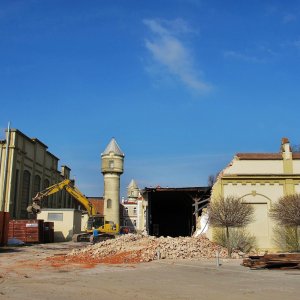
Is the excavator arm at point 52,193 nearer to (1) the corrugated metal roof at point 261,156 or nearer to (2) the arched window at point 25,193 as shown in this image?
(2) the arched window at point 25,193

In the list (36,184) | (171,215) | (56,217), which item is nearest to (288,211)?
(171,215)

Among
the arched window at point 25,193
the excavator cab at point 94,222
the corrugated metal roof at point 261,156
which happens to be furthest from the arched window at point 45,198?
the corrugated metal roof at point 261,156

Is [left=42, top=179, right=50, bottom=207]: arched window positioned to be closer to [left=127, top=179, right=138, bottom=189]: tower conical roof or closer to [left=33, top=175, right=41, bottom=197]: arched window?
[left=33, top=175, right=41, bottom=197]: arched window

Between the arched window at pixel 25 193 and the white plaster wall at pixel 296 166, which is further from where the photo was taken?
the arched window at pixel 25 193

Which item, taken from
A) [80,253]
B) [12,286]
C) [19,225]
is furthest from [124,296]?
[19,225]

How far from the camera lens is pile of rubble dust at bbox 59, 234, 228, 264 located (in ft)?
76.4

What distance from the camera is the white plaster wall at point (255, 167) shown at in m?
29.1

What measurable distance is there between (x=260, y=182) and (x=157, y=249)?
30.0 ft

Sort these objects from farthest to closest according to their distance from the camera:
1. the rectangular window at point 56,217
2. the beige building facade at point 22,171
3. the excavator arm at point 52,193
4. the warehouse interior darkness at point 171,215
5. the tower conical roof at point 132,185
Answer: the tower conical roof at point 132,185, the rectangular window at point 56,217, the excavator arm at point 52,193, the beige building facade at point 22,171, the warehouse interior darkness at point 171,215

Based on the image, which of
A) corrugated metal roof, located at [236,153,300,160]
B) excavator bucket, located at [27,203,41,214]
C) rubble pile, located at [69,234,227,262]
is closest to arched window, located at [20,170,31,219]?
excavator bucket, located at [27,203,41,214]

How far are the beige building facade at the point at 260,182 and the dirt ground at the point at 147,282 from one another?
8.43 metres

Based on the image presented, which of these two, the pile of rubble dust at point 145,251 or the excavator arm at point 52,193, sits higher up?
the excavator arm at point 52,193

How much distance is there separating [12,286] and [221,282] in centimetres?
670

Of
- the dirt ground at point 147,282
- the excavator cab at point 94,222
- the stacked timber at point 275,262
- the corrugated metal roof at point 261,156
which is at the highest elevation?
the corrugated metal roof at point 261,156
